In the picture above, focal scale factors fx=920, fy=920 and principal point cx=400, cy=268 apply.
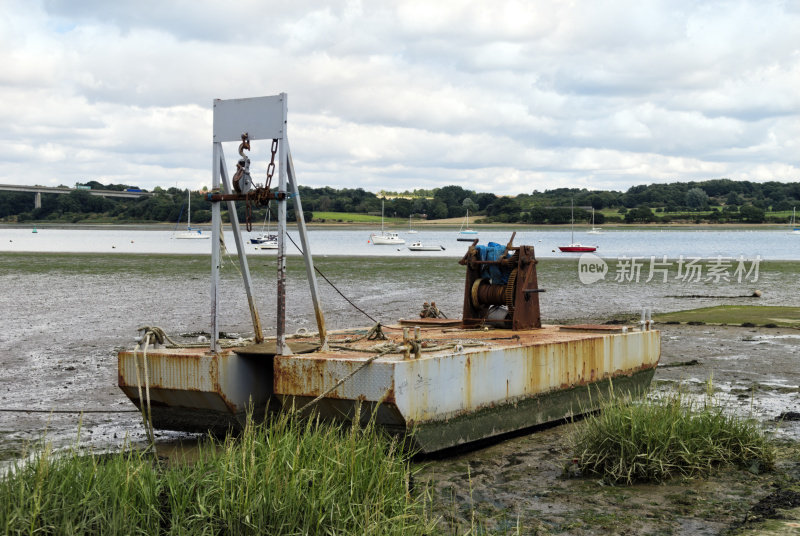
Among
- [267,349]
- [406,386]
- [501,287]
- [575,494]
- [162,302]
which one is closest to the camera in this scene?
[575,494]

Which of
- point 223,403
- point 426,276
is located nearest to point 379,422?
point 223,403

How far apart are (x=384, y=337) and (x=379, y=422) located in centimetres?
215

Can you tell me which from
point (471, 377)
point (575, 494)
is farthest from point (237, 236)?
point (575, 494)

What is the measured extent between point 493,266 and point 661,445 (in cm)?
471

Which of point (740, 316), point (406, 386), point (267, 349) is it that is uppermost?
Result: point (267, 349)

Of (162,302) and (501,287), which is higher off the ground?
(501,287)

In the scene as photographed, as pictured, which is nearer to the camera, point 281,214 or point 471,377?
point 281,214

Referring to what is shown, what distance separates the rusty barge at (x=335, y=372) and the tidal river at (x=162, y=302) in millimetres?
972

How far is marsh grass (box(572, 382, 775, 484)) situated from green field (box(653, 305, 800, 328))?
41.4 ft

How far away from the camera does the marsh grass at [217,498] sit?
589cm

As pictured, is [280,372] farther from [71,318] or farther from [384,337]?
[71,318]

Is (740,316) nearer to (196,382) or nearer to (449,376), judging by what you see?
(449,376)

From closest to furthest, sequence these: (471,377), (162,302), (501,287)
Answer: (471,377) < (501,287) < (162,302)

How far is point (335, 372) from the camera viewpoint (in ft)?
28.7
